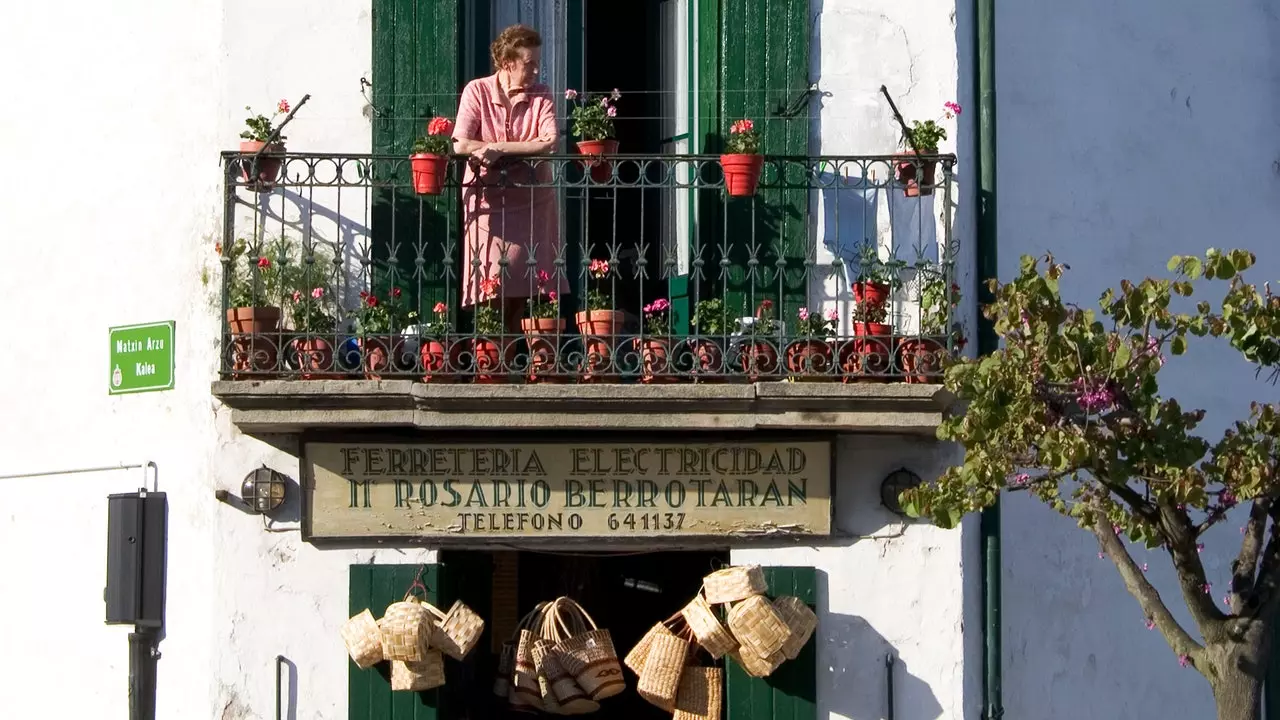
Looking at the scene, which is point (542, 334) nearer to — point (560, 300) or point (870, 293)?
point (560, 300)

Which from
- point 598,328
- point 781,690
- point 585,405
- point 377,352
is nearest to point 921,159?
point 598,328

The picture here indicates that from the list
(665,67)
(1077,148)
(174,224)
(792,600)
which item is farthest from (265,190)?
(1077,148)

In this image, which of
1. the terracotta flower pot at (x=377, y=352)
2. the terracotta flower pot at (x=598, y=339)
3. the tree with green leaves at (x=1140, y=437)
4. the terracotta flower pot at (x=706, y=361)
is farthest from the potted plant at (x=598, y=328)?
the tree with green leaves at (x=1140, y=437)

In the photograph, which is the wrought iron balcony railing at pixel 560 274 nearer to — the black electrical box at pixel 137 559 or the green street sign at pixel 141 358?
the green street sign at pixel 141 358

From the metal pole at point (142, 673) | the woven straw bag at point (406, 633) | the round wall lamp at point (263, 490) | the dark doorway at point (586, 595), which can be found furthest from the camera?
the dark doorway at point (586, 595)

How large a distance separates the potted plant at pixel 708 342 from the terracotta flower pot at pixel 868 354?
56cm

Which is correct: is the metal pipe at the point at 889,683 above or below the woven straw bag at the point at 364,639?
below

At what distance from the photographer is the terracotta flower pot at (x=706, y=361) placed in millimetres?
9711

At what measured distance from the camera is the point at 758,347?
32.2ft

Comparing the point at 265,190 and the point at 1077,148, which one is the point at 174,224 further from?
the point at 1077,148

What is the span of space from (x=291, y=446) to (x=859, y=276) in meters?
2.76

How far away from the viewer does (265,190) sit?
1002 centimetres

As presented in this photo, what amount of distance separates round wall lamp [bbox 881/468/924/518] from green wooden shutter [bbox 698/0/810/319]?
0.90 meters

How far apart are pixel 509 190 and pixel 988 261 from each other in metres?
2.28
